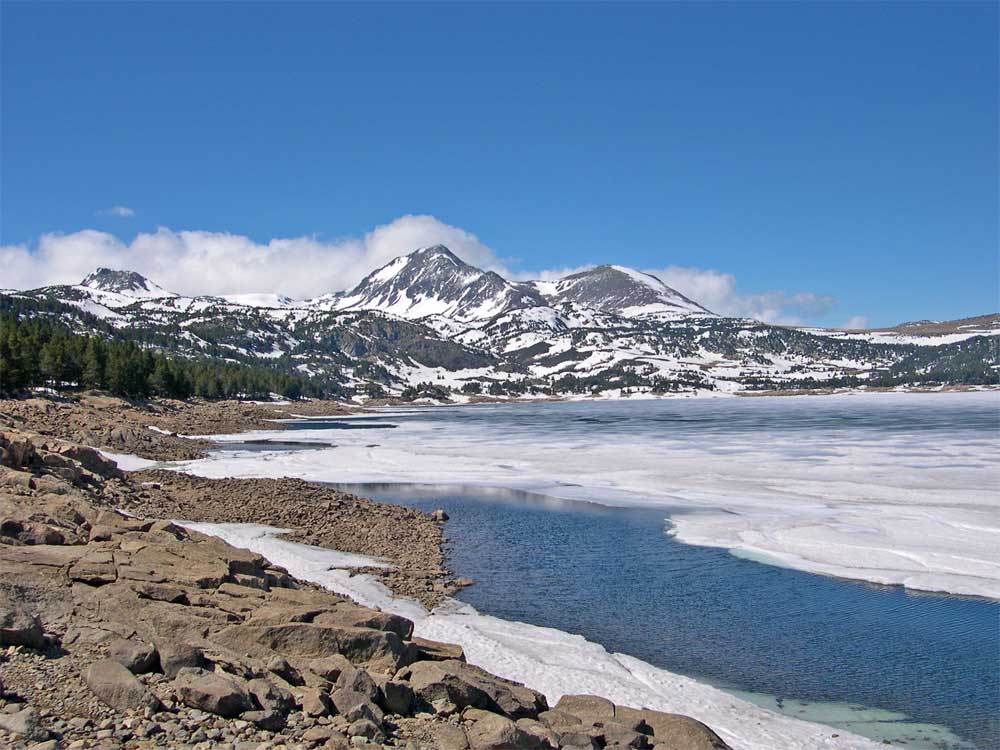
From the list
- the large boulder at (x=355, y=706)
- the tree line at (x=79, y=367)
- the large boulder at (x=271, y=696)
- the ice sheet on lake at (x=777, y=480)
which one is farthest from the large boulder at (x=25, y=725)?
the tree line at (x=79, y=367)

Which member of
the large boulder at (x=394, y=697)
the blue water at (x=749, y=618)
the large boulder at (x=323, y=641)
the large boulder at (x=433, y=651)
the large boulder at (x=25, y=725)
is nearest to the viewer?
the large boulder at (x=25, y=725)

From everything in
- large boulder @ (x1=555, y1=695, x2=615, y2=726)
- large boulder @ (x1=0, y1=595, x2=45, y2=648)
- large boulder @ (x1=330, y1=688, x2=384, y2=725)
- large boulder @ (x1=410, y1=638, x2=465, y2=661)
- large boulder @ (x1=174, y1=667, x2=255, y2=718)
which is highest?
large boulder @ (x1=0, y1=595, x2=45, y2=648)

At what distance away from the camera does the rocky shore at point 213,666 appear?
33.4 feet

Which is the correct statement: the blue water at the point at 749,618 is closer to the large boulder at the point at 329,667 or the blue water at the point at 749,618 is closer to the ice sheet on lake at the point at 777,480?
the ice sheet on lake at the point at 777,480

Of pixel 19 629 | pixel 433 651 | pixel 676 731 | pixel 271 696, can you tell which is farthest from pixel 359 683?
pixel 676 731

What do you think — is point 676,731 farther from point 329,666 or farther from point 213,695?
point 213,695

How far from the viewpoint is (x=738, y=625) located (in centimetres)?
2233

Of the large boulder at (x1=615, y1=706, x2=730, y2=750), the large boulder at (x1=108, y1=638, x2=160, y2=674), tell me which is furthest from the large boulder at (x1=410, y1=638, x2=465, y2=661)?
the large boulder at (x1=108, y1=638, x2=160, y2=674)

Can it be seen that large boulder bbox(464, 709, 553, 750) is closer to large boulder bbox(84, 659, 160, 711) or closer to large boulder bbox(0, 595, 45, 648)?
large boulder bbox(84, 659, 160, 711)

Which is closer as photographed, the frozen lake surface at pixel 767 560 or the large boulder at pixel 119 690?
the large boulder at pixel 119 690

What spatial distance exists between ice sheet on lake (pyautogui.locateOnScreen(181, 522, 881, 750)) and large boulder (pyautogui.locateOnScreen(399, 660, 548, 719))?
3.44 metres

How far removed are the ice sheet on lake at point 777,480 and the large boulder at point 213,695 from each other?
971 inches

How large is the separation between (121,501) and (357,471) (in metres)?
27.3

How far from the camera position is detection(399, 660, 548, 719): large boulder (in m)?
12.9
